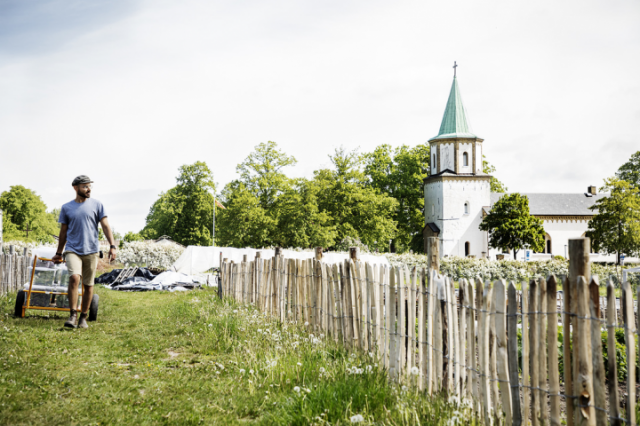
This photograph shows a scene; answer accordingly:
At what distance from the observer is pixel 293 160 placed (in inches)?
1821

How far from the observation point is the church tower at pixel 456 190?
58562 mm

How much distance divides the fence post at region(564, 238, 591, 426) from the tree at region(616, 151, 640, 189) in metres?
64.2

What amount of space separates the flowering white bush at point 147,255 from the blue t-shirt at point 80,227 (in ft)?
108

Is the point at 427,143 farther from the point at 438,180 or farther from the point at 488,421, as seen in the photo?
the point at 488,421

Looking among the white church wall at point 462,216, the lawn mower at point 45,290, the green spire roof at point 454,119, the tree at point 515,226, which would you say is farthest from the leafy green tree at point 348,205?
the lawn mower at point 45,290

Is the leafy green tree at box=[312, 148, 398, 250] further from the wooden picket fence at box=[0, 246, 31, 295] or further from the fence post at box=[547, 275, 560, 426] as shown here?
the fence post at box=[547, 275, 560, 426]

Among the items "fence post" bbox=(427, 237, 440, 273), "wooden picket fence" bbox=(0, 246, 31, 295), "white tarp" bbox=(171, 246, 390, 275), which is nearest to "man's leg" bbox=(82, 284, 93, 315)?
"wooden picket fence" bbox=(0, 246, 31, 295)

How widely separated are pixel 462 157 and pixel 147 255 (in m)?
38.1

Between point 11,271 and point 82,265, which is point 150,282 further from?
point 82,265

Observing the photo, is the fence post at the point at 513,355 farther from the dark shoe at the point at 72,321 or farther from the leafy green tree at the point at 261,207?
the leafy green tree at the point at 261,207

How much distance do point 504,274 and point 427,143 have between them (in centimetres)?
3556

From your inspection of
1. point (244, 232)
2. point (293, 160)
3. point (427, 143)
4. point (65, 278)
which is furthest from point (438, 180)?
point (65, 278)

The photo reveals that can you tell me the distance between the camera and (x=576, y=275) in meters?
3.36

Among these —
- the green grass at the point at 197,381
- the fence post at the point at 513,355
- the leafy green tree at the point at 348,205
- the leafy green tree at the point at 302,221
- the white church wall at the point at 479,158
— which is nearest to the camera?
the fence post at the point at 513,355
